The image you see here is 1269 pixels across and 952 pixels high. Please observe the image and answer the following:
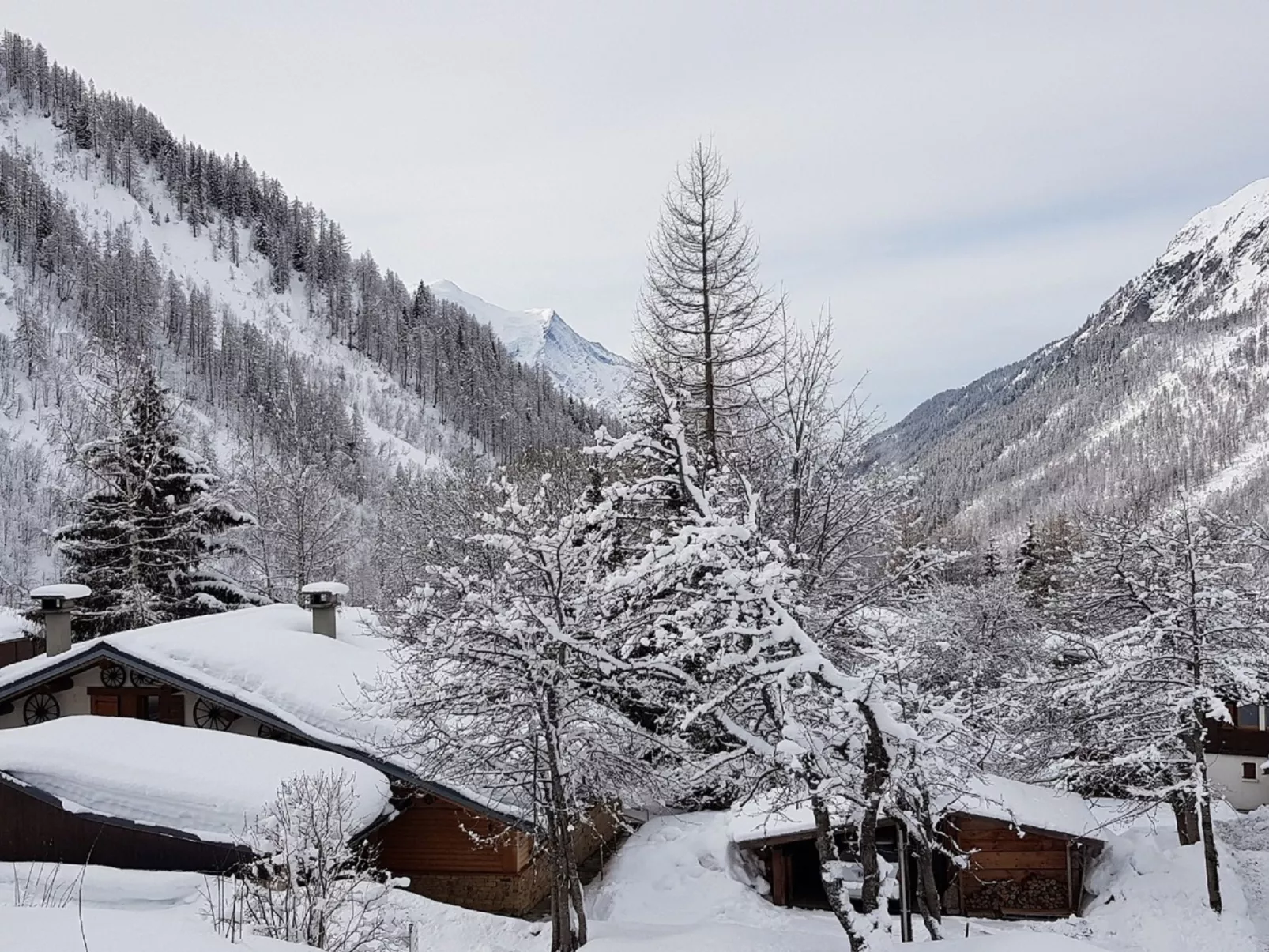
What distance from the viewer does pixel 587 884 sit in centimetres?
1728

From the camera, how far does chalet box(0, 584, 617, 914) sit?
50.9ft

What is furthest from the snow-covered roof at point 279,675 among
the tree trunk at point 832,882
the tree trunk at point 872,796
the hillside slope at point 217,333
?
the hillside slope at point 217,333

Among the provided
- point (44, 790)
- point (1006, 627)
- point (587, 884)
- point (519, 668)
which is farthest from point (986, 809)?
point (44, 790)

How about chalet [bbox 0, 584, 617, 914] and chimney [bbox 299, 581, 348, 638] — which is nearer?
chalet [bbox 0, 584, 617, 914]

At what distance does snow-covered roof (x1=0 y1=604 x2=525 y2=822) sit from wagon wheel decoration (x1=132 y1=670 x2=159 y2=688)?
91 centimetres

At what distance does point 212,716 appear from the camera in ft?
55.0

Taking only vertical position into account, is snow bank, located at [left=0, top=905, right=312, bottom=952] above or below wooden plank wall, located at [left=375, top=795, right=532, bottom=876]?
above

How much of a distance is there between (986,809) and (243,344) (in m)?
97.2

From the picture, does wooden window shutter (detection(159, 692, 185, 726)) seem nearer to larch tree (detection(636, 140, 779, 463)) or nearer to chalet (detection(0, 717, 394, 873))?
chalet (detection(0, 717, 394, 873))

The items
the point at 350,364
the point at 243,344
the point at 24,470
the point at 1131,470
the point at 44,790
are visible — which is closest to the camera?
the point at 44,790

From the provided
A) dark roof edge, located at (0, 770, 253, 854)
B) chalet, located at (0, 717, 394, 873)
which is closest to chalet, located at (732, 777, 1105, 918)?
chalet, located at (0, 717, 394, 873)

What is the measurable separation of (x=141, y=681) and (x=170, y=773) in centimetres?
457

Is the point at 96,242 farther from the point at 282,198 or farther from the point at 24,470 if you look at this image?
the point at 24,470

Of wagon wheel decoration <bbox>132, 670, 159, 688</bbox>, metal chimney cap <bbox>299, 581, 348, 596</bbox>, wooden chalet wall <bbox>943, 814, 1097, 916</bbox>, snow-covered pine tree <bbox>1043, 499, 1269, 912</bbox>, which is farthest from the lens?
metal chimney cap <bbox>299, 581, 348, 596</bbox>
